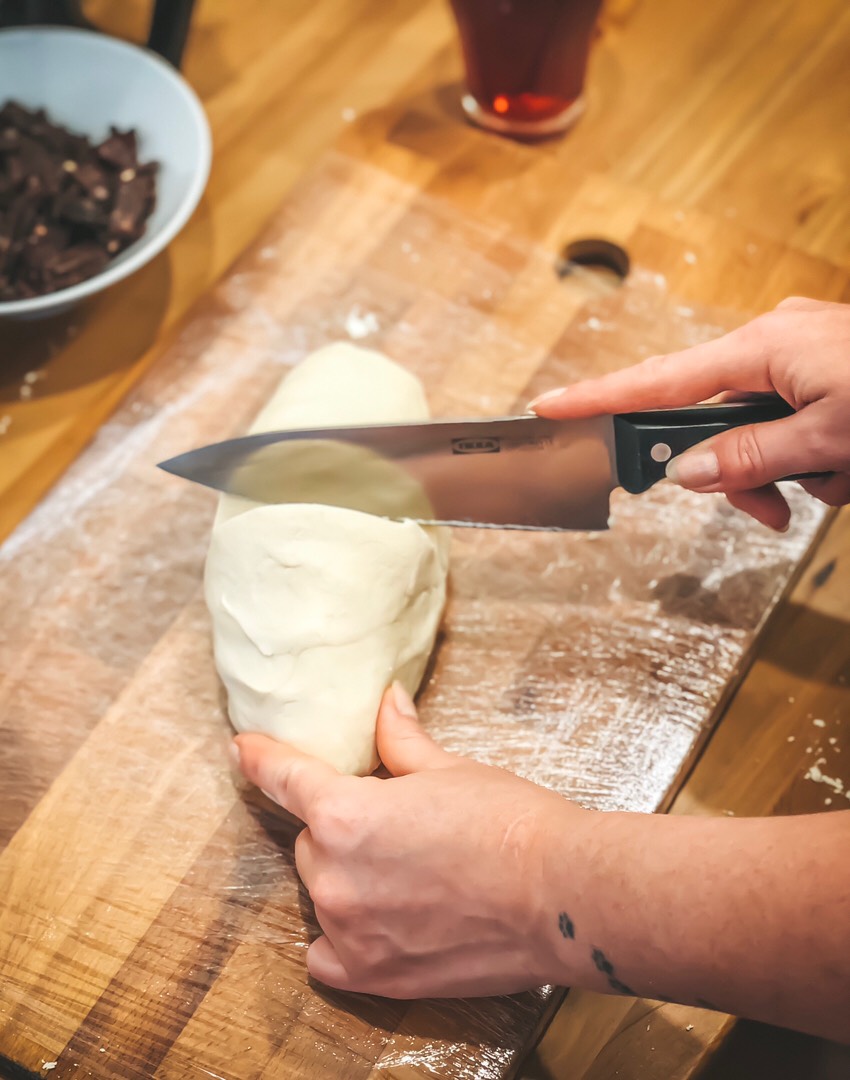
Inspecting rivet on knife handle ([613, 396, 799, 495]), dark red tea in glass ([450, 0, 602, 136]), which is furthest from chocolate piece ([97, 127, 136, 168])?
rivet on knife handle ([613, 396, 799, 495])

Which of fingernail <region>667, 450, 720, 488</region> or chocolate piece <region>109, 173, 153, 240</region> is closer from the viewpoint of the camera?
fingernail <region>667, 450, 720, 488</region>

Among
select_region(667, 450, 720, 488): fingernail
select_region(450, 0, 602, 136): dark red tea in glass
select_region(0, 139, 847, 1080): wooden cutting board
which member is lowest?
select_region(0, 139, 847, 1080): wooden cutting board

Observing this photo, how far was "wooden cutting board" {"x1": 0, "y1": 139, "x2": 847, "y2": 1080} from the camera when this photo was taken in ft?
3.37

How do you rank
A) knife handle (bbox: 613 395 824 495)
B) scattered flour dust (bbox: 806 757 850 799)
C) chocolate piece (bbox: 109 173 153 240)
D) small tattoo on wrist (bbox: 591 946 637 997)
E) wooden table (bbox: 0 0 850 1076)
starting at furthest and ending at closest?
1. chocolate piece (bbox: 109 173 153 240)
2. wooden table (bbox: 0 0 850 1076)
3. scattered flour dust (bbox: 806 757 850 799)
4. knife handle (bbox: 613 395 824 495)
5. small tattoo on wrist (bbox: 591 946 637 997)

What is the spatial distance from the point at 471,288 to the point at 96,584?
0.75m

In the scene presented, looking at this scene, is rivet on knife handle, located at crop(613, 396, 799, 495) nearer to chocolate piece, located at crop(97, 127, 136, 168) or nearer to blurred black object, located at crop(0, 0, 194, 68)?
chocolate piece, located at crop(97, 127, 136, 168)

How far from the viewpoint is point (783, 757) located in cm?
120

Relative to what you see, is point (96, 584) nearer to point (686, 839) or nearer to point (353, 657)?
point (353, 657)

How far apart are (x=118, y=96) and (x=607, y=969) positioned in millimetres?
1509

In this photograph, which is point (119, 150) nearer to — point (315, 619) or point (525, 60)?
point (525, 60)

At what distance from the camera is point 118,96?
5.05 feet

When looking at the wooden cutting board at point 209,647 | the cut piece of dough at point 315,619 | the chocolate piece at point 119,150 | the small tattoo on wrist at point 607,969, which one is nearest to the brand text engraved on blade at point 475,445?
the cut piece of dough at point 315,619

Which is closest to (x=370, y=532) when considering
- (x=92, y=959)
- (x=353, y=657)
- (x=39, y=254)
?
(x=353, y=657)

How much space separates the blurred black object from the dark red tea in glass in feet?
1.57
